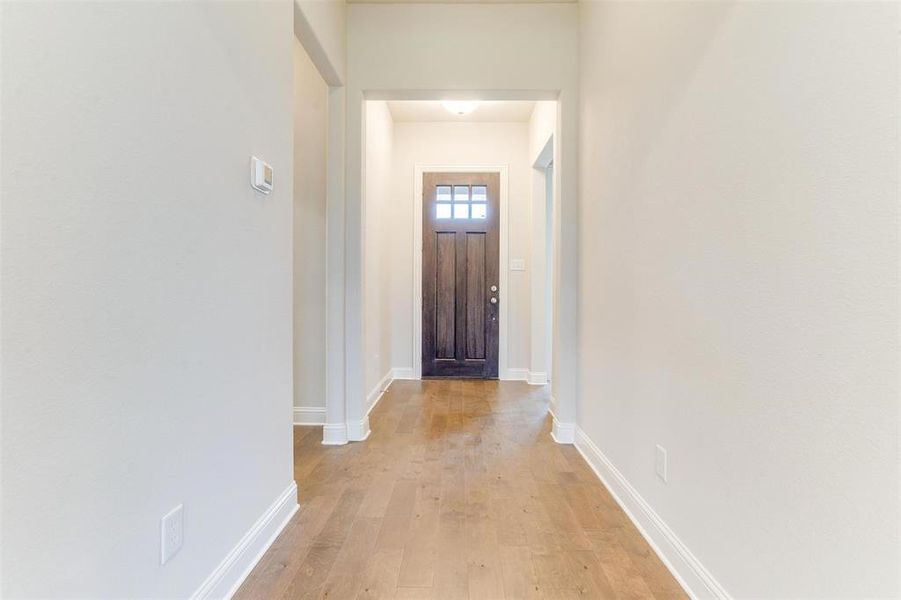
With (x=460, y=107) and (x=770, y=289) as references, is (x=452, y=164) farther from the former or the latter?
(x=770, y=289)

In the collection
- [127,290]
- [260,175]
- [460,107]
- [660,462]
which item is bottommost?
[660,462]

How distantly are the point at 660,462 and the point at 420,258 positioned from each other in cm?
351

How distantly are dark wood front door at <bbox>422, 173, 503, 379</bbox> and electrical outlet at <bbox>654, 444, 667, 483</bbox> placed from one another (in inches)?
123

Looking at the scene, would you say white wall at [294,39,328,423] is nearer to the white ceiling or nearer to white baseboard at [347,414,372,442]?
white baseboard at [347,414,372,442]

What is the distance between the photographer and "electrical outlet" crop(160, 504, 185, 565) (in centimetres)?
110

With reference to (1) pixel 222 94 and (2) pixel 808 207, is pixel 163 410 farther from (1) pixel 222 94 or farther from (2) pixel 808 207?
(2) pixel 808 207

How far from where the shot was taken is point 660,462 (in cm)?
165

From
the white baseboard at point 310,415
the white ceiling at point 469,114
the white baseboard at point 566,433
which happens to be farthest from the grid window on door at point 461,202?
the white baseboard at point 566,433

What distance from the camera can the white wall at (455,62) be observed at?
281 centimetres

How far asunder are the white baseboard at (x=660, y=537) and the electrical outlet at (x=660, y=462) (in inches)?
6.4

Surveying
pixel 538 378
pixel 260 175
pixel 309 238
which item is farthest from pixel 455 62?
pixel 538 378

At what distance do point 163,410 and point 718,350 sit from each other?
152cm

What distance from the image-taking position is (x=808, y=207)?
0.98 metres

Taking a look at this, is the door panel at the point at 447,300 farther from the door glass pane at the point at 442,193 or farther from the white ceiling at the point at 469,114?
the white ceiling at the point at 469,114
